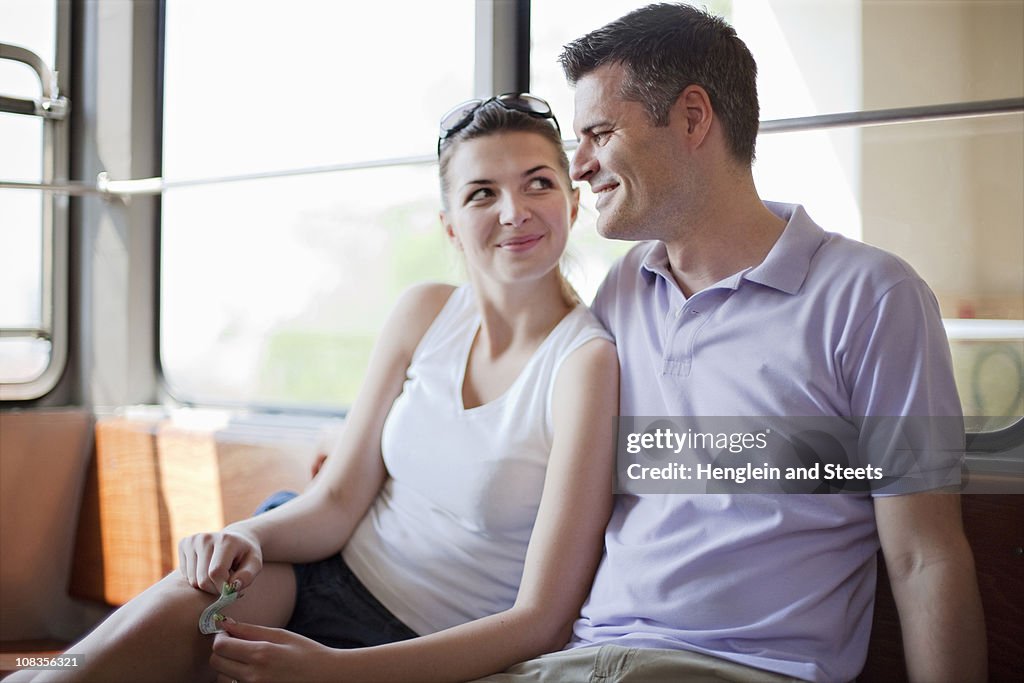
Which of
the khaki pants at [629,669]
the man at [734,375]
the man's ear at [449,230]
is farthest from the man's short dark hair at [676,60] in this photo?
the khaki pants at [629,669]

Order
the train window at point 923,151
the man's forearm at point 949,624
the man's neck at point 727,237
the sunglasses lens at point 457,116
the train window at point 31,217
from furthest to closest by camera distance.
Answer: the train window at point 31,217 → the sunglasses lens at point 457,116 → the train window at point 923,151 → the man's neck at point 727,237 → the man's forearm at point 949,624

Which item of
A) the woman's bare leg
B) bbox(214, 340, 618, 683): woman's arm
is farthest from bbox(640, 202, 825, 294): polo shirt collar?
the woman's bare leg

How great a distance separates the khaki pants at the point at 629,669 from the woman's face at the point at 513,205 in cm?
64

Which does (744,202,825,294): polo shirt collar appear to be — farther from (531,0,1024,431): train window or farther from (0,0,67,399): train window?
(0,0,67,399): train window

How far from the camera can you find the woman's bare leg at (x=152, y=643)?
123 centimetres

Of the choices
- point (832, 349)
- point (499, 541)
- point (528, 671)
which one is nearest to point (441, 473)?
point (499, 541)

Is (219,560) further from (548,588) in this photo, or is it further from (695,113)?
(695,113)

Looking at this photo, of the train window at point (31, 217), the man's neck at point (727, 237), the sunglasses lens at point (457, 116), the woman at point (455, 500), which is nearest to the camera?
the woman at point (455, 500)

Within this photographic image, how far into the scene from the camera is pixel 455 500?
1.50 m

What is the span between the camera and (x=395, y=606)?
5.03 ft

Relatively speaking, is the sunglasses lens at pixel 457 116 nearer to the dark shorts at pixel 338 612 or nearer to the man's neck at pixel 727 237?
the man's neck at pixel 727 237

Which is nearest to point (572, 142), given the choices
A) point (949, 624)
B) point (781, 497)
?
point (781, 497)

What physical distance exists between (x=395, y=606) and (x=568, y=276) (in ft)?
2.25

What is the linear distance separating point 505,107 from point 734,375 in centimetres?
65
